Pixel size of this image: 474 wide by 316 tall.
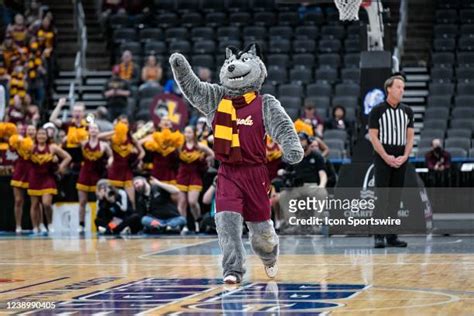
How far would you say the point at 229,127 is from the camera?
29.2 feet

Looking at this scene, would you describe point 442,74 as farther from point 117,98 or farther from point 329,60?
point 117,98

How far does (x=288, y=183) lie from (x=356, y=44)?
8442mm

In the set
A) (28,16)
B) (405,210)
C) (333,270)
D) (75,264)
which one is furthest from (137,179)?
(28,16)

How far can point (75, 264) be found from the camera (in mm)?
10953

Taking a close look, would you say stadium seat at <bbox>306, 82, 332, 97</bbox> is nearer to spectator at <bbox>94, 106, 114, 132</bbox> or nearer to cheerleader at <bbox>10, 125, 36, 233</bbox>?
spectator at <bbox>94, 106, 114, 132</bbox>

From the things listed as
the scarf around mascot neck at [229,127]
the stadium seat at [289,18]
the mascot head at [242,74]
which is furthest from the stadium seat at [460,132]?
the scarf around mascot neck at [229,127]

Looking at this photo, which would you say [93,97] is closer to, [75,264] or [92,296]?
[75,264]

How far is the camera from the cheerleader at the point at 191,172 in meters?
17.2

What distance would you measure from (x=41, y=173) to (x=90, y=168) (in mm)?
792

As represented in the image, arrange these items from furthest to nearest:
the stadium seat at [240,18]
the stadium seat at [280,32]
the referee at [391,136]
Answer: the stadium seat at [240,18] < the stadium seat at [280,32] < the referee at [391,136]

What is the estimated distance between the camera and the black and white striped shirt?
12281 mm

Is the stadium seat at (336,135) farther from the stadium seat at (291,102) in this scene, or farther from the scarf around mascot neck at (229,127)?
the scarf around mascot neck at (229,127)

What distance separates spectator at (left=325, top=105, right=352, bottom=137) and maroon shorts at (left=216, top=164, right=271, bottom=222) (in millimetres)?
11530

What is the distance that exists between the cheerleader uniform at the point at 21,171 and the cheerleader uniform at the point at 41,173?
0.10 metres
